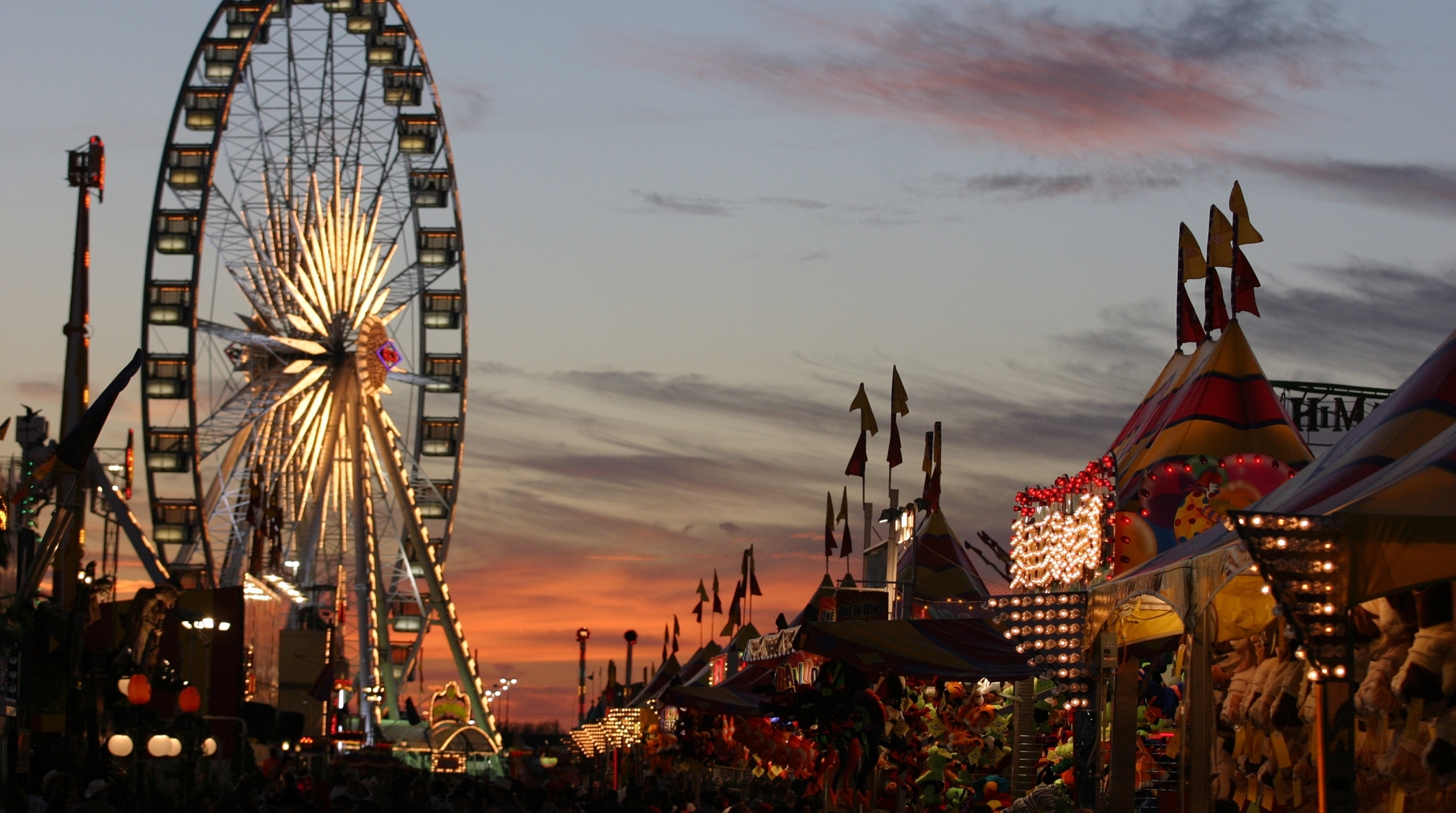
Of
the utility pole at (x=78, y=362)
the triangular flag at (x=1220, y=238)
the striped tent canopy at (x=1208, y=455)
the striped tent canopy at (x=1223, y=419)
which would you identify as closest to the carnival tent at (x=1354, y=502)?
the striped tent canopy at (x=1208, y=455)

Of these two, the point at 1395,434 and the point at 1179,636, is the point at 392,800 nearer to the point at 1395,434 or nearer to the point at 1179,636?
the point at 1179,636

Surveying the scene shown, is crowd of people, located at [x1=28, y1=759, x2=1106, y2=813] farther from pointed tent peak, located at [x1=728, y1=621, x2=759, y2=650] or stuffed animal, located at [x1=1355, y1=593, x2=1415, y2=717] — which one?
pointed tent peak, located at [x1=728, y1=621, x2=759, y2=650]

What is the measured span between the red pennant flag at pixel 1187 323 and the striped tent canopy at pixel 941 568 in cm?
883

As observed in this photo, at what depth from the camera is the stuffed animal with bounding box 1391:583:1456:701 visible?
989 centimetres

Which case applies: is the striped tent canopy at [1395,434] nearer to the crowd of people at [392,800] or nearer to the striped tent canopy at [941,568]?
the crowd of people at [392,800]

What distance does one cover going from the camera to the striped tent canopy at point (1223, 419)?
18641 mm

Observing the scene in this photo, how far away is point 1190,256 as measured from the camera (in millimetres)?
20797

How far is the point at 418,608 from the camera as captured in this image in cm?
5562

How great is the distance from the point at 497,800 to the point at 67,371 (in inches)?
281

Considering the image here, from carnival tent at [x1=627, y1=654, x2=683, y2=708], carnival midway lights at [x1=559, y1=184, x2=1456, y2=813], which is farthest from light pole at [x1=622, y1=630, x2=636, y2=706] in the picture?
carnival midway lights at [x1=559, y1=184, x2=1456, y2=813]

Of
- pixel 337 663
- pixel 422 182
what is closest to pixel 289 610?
pixel 337 663

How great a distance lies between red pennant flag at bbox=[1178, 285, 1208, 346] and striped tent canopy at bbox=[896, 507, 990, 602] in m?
8.83

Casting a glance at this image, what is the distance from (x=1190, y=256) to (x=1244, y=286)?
2.02m

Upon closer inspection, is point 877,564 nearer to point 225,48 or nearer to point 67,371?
point 67,371
